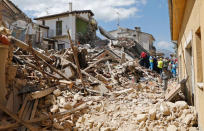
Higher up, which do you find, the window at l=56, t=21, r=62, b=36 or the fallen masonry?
the window at l=56, t=21, r=62, b=36

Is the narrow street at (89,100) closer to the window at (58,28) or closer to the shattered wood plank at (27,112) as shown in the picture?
the shattered wood plank at (27,112)

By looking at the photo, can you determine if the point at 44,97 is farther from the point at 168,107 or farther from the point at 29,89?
the point at 168,107

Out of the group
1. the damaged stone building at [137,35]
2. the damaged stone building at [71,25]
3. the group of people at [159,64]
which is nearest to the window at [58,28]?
the damaged stone building at [71,25]

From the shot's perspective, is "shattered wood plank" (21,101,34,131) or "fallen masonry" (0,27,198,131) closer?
"fallen masonry" (0,27,198,131)

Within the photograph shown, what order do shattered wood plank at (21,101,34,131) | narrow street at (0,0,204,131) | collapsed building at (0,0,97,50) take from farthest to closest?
collapsed building at (0,0,97,50), shattered wood plank at (21,101,34,131), narrow street at (0,0,204,131)

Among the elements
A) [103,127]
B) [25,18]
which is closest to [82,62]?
[103,127]

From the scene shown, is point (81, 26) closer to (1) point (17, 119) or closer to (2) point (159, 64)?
(2) point (159, 64)

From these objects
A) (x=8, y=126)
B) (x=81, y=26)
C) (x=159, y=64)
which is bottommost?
(x=8, y=126)

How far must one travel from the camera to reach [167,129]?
17.3 feet

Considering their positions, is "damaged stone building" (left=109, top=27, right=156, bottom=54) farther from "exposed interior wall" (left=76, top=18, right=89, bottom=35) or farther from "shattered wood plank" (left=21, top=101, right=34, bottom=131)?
"shattered wood plank" (left=21, top=101, right=34, bottom=131)

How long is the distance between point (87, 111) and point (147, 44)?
35228 millimetres

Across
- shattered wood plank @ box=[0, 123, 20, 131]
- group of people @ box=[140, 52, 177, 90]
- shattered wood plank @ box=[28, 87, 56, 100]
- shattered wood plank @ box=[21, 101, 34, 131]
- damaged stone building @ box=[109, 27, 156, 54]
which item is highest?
damaged stone building @ box=[109, 27, 156, 54]

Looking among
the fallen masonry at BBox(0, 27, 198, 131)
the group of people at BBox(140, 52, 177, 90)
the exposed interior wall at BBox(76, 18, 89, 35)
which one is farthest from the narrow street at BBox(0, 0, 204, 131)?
the exposed interior wall at BBox(76, 18, 89, 35)

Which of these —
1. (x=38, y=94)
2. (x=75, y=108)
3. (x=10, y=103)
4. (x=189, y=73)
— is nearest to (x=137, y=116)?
(x=75, y=108)
